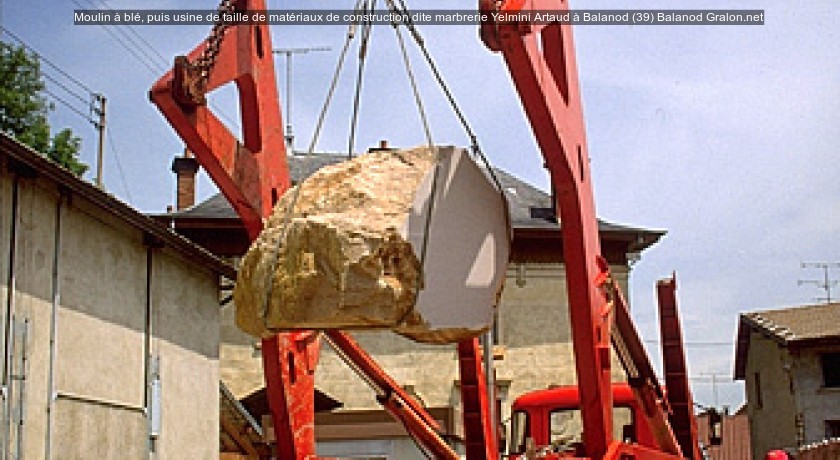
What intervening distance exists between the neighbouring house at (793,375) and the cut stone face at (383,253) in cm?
2686

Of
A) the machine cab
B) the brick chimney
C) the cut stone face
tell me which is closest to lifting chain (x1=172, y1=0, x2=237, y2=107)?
the cut stone face

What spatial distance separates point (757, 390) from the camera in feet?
125

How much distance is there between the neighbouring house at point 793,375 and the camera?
107 ft

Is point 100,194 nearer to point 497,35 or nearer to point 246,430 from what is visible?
point 497,35

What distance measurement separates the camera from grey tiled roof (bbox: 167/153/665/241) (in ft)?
83.1

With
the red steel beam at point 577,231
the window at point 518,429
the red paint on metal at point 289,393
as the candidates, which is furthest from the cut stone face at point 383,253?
the window at point 518,429

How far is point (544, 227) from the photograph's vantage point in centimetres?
2616

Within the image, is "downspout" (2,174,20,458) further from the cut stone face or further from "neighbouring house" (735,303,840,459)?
"neighbouring house" (735,303,840,459)

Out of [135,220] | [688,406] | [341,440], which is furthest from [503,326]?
[688,406]

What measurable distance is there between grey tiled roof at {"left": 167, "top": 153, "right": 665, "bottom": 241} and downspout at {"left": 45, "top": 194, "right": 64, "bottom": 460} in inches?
529

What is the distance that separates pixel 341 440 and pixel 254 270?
1802 cm

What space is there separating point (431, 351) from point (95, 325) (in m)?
14.2

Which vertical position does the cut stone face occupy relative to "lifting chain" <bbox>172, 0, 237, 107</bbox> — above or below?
below

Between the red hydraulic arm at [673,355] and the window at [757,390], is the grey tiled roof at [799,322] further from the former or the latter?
the red hydraulic arm at [673,355]
